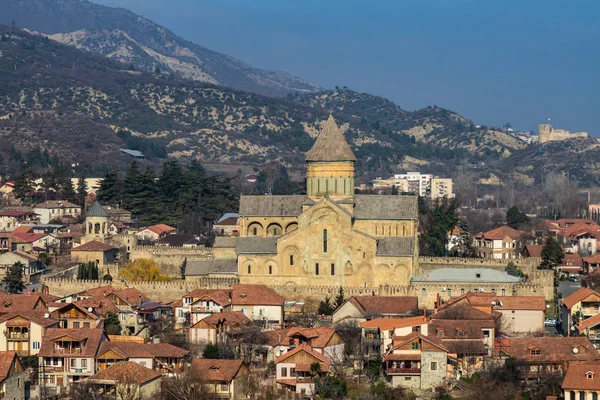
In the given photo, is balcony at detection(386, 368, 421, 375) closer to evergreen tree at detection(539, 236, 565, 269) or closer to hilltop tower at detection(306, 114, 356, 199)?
Answer: hilltop tower at detection(306, 114, 356, 199)

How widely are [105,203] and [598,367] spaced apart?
54.4m

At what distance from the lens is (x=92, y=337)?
5716 centimetres

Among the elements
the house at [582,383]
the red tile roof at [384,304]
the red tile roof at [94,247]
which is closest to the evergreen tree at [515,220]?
the red tile roof at [94,247]

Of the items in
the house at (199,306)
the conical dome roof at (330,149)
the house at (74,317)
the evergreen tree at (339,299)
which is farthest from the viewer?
the conical dome roof at (330,149)

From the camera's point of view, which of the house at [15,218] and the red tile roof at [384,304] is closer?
the red tile roof at [384,304]

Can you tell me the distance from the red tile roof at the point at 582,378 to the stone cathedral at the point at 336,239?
20385mm

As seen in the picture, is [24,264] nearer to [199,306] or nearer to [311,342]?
[199,306]

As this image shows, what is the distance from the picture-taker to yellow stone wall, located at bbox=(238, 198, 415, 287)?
72.0 metres

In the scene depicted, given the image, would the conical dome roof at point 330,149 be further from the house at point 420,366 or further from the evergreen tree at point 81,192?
the evergreen tree at point 81,192

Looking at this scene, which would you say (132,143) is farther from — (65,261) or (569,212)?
(65,261)

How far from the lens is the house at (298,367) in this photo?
54125mm

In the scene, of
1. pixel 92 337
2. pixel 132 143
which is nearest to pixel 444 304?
pixel 92 337

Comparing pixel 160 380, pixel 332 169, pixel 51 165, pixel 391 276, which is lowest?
pixel 160 380

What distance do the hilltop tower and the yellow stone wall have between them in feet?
6.77
